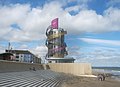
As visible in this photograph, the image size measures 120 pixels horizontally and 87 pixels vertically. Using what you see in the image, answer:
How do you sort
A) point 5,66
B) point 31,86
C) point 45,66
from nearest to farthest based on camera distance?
1. point 31,86
2. point 5,66
3. point 45,66

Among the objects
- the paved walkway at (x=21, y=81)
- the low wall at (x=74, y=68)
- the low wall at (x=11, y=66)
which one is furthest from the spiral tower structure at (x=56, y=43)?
the paved walkway at (x=21, y=81)

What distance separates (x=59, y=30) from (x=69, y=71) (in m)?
26.1

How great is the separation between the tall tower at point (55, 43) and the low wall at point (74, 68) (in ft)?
61.4

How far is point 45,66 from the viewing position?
66.8 m

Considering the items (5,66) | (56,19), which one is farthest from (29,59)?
(5,66)

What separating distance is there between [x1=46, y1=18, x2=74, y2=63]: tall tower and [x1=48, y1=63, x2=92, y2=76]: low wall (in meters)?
18.7

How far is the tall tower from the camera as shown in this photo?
8812cm

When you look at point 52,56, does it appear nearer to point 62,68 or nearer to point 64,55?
point 64,55

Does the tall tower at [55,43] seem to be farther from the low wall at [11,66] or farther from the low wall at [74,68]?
the low wall at [11,66]

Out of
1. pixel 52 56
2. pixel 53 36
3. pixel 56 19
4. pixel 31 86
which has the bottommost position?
pixel 31 86

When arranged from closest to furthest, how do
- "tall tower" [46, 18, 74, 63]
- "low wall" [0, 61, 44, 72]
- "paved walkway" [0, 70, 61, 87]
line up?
"paved walkway" [0, 70, 61, 87] < "low wall" [0, 61, 44, 72] < "tall tower" [46, 18, 74, 63]

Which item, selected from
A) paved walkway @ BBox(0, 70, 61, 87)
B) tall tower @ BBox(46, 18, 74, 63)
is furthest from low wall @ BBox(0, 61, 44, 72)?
tall tower @ BBox(46, 18, 74, 63)

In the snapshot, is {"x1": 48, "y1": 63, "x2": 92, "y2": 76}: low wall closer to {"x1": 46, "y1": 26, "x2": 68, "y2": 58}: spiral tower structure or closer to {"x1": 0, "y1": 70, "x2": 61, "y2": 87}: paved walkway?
{"x1": 46, "y1": 26, "x2": 68, "y2": 58}: spiral tower structure

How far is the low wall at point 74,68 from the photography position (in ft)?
205
